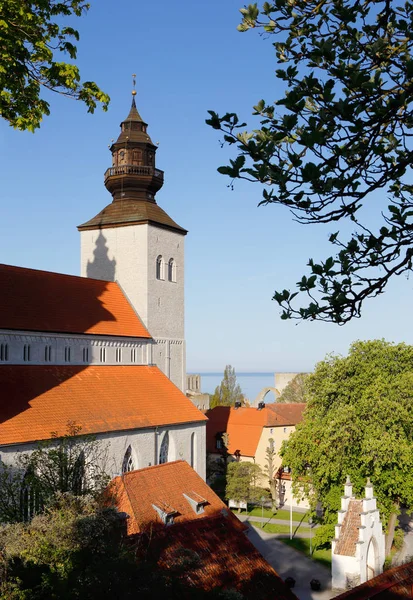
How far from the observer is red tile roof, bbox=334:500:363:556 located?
23219 millimetres

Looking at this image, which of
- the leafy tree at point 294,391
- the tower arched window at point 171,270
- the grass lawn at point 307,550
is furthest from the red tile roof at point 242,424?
the leafy tree at point 294,391

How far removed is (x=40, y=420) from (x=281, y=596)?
11587mm

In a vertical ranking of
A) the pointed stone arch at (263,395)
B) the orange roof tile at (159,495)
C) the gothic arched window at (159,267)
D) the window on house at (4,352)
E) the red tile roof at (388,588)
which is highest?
the gothic arched window at (159,267)

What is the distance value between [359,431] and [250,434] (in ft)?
60.4

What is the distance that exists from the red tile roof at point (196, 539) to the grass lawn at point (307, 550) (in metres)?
10.8

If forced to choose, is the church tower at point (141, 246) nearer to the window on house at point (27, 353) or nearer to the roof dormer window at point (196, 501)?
the window on house at point (27, 353)

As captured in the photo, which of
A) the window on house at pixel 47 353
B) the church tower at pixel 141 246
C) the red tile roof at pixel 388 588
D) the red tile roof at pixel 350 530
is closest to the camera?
the red tile roof at pixel 388 588

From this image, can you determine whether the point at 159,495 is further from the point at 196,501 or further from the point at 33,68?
the point at 33,68

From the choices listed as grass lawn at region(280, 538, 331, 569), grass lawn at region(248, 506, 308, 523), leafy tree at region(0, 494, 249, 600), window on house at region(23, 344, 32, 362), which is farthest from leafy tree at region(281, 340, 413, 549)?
leafy tree at region(0, 494, 249, 600)

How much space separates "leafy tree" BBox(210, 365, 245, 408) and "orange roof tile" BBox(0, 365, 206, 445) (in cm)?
4394

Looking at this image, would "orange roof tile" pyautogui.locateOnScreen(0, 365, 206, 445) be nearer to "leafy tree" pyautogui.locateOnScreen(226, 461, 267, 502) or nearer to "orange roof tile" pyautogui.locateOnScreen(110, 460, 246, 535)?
"orange roof tile" pyautogui.locateOnScreen(110, 460, 246, 535)

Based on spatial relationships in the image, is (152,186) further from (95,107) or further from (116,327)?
(95,107)

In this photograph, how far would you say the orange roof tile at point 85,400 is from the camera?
2278 cm

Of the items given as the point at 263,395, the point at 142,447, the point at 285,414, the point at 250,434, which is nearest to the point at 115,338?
the point at 142,447
